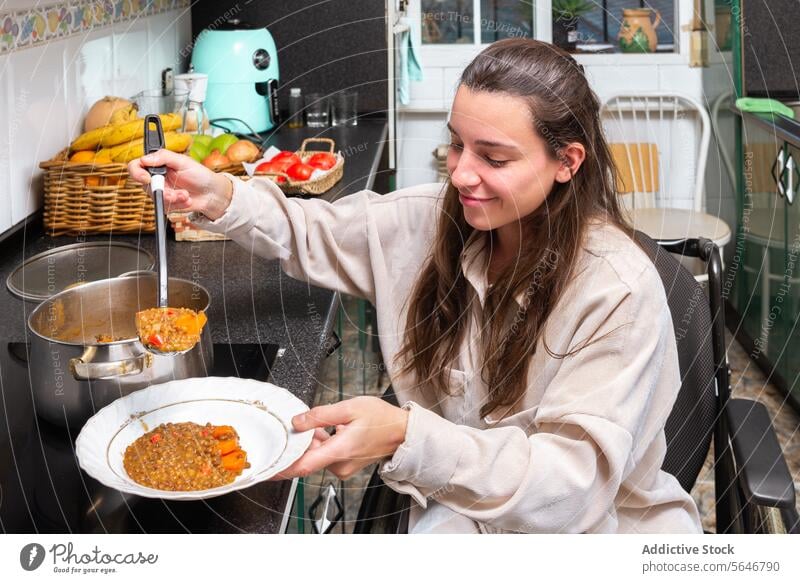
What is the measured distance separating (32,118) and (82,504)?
821 millimetres

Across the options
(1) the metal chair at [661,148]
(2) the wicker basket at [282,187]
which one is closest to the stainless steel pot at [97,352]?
(2) the wicker basket at [282,187]

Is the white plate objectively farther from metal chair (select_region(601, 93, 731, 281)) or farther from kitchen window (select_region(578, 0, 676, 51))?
kitchen window (select_region(578, 0, 676, 51))

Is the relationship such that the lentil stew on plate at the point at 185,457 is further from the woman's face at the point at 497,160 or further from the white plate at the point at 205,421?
the woman's face at the point at 497,160

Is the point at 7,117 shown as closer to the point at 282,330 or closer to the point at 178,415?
the point at 282,330

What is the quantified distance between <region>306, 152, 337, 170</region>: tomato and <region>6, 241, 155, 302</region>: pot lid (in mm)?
357

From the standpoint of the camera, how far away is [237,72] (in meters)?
1.97

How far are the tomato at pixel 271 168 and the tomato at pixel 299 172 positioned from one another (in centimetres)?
2

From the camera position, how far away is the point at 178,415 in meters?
0.77

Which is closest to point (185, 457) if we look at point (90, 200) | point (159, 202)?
point (159, 202)

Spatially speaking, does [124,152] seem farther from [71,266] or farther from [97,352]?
[97,352]

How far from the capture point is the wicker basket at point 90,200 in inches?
52.4

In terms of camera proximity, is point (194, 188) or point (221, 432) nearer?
point (221, 432)

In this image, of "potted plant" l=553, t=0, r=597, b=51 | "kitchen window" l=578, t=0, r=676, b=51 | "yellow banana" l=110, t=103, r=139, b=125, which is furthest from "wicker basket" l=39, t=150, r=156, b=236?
"kitchen window" l=578, t=0, r=676, b=51

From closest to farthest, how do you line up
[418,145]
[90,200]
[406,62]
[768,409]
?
[90,200] → [768,409] → [406,62] → [418,145]
